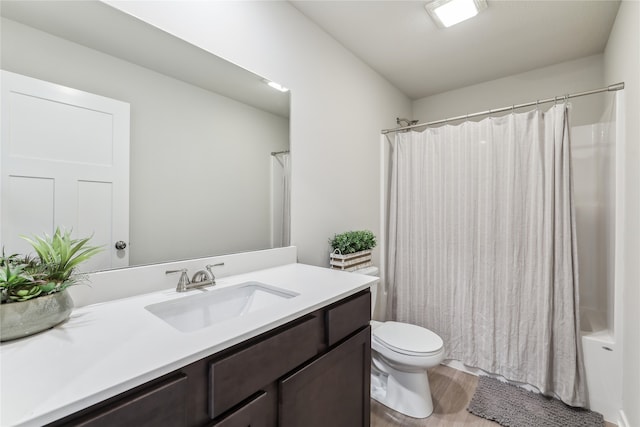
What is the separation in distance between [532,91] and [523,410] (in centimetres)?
250

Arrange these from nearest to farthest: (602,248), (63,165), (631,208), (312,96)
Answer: (63,165)
(631,208)
(312,96)
(602,248)

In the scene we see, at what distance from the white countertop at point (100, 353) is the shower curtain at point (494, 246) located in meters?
1.54

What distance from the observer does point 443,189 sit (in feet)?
7.34

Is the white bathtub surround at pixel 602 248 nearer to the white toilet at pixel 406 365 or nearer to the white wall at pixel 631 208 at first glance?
the white wall at pixel 631 208

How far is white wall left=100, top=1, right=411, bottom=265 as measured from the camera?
4.38 ft

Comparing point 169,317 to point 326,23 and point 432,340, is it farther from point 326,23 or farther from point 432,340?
point 326,23

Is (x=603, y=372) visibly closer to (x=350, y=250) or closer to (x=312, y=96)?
(x=350, y=250)

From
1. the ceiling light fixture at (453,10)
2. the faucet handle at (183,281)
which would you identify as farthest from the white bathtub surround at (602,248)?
the faucet handle at (183,281)

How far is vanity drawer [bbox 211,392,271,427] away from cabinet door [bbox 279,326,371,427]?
62 millimetres

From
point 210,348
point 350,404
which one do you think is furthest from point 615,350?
point 210,348

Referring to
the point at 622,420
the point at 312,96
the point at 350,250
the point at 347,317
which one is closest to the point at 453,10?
the point at 312,96

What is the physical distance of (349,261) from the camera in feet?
6.40

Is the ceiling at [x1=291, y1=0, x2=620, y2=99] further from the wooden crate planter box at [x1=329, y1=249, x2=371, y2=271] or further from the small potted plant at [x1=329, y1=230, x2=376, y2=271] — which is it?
the wooden crate planter box at [x1=329, y1=249, x2=371, y2=271]

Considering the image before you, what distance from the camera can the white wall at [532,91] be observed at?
228cm
